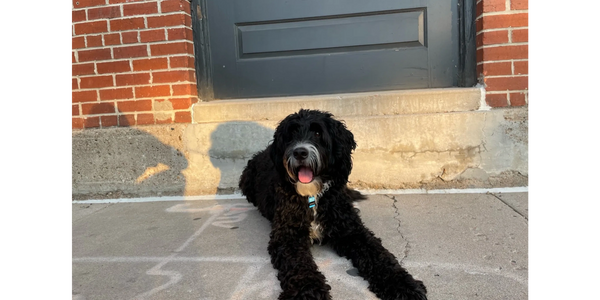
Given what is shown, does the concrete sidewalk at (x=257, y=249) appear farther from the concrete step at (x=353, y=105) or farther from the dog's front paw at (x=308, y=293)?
the concrete step at (x=353, y=105)

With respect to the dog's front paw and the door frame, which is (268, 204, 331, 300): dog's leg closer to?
the dog's front paw

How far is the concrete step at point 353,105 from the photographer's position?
409 centimetres

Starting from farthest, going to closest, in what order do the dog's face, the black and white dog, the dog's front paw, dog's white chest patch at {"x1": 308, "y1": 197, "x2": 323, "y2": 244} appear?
dog's white chest patch at {"x1": 308, "y1": 197, "x2": 323, "y2": 244}, the dog's face, the black and white dog, the dog's front paw

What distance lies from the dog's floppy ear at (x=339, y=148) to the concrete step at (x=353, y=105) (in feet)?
4.76

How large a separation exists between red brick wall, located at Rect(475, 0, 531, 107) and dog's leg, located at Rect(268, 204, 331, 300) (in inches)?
111

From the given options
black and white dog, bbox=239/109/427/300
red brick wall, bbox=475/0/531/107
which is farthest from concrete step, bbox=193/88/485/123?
black and white dog, bbox=239/109/427/300

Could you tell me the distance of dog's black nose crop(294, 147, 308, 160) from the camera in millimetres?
2479

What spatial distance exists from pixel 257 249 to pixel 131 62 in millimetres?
3010

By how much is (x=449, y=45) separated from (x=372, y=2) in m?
1.09

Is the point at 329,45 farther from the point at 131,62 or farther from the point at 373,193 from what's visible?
the point at 131,62

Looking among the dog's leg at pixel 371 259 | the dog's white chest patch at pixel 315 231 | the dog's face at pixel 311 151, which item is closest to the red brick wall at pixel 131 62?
the dog's face at pixel 311 151

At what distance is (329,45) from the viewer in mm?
4480

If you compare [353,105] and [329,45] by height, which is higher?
[329,45]

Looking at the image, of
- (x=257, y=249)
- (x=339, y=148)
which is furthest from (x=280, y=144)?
(x=257, y=249)
